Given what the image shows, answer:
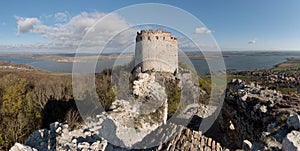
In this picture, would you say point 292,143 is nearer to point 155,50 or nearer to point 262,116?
point 262,116

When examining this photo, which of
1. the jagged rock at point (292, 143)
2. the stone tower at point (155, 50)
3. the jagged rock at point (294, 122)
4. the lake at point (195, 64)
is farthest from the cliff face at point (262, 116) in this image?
the stone tower at point (155, 50)

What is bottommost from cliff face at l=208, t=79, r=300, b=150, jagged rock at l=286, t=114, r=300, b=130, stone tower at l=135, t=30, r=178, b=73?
cliff face at l=208, t=79, r=300, b=150

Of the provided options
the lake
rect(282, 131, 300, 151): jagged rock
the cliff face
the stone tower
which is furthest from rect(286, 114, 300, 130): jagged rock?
the stone tower

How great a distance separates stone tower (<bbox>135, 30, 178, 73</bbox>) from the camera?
18594 mm

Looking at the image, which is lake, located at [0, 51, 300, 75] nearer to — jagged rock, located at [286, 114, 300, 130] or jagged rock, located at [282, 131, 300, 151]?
jagged rock, located at [286, 114, 300, 130]

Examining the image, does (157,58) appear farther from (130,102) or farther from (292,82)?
(292,82)

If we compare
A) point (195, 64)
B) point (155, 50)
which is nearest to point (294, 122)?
point (155, 50)

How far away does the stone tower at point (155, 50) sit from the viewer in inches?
732

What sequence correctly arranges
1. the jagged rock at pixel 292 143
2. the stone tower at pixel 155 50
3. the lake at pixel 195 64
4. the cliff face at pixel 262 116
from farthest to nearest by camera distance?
the stone tower at pixel 155 50
the lake at pixel 195 64
the cliff face at pixel 262 116
the jagged rock at pixel 292 143

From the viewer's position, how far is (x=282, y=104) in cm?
726

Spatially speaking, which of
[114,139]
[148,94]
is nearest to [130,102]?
[148,94]

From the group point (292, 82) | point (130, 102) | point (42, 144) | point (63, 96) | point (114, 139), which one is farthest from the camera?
point (292, 82)

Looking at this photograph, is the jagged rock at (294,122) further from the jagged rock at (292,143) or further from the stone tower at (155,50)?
the stone tower at (155,50)

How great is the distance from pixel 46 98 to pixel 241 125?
1725 cm
